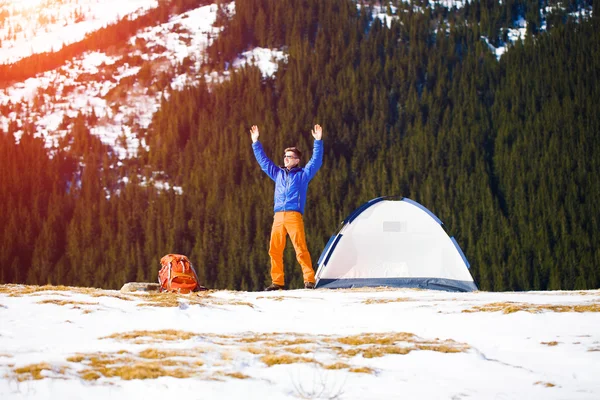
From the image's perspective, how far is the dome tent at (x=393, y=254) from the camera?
14.5 meters

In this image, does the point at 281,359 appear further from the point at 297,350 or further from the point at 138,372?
the point at 138,372

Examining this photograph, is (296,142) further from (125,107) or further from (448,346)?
(448,346)

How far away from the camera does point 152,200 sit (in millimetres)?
81625

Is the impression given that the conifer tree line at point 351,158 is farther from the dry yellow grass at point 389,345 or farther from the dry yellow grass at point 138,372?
the dry yellow grass at point 138,372

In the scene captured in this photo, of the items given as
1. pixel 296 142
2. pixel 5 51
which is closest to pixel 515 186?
pixel 296 142

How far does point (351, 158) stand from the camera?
86875 millimetres

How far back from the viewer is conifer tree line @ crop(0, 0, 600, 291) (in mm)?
73062

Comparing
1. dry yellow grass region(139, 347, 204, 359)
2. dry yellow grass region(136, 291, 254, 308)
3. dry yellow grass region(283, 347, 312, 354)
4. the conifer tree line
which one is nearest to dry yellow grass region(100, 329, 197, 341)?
dry yellow grass region(139, 347, 204, 359)

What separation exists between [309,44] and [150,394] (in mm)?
101779

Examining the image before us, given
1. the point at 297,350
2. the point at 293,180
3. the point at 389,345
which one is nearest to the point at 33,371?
the point at 297,350

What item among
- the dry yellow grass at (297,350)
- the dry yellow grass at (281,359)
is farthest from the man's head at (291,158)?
the dry yellow grass at (281,359)

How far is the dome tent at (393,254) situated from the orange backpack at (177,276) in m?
3.94

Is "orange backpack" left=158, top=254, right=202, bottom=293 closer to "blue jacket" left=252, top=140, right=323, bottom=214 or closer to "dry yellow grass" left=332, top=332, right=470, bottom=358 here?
"blue jacket" left=252, top=140, right=323, bottom=214

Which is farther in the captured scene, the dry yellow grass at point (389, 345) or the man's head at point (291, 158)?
the man's head at point (291, 158)
